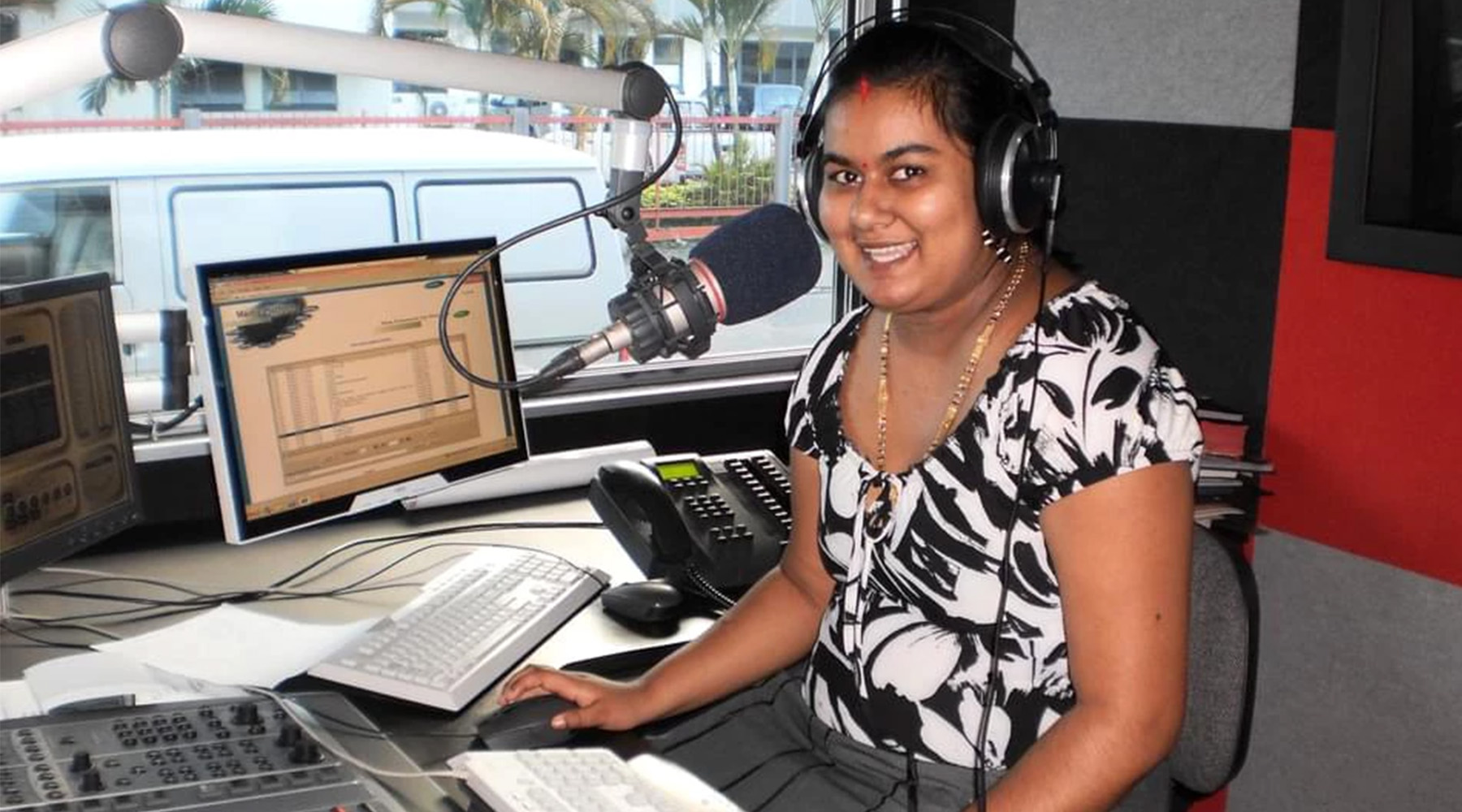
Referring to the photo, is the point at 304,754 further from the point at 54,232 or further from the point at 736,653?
the point at 54,232

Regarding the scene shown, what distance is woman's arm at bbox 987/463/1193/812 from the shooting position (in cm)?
128

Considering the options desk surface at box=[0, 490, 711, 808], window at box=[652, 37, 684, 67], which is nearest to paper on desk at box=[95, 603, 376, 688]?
desk surface at box=[0, 490, 711, 808]

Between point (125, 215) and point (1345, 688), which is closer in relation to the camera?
point (1345, 688)

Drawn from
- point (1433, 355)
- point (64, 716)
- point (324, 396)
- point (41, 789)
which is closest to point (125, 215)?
point (324, 396)

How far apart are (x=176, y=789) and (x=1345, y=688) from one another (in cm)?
156

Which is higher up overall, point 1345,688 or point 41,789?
point 41,789

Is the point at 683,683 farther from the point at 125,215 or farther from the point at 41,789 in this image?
the point at 125,215

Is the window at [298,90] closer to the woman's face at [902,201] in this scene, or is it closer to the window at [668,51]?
the window at [668,51]

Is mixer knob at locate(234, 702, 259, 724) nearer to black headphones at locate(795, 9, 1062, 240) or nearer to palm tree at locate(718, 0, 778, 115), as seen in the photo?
black headphones at locate(795, 9, 1062, 240)

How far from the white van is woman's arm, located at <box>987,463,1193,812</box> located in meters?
0.93

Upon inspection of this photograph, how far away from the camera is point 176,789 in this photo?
1106 mm

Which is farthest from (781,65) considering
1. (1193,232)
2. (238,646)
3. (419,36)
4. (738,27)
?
(238,646)

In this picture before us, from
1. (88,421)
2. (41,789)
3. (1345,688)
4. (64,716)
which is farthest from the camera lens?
(1345,688)

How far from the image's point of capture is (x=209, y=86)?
2240 millimetres
